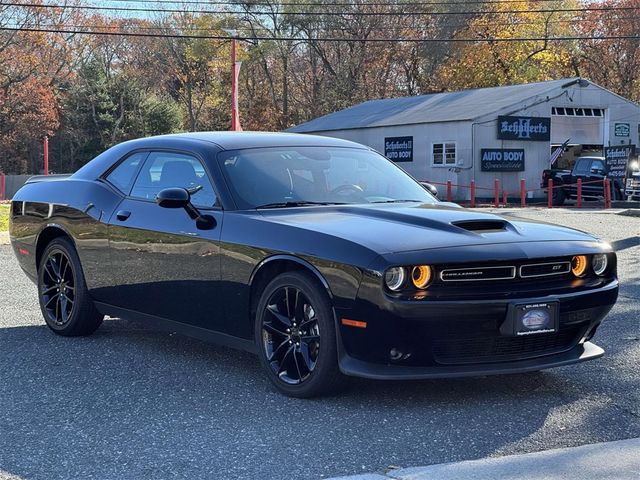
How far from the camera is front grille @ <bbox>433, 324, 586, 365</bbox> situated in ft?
14.9

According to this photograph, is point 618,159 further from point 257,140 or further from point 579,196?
point 257,140

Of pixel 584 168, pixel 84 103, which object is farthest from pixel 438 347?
pixel 84 103

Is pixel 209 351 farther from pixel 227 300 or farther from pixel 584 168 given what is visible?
pixel 584 168

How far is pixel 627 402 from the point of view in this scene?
487cm

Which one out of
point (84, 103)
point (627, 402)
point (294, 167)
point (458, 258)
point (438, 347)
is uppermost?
point (84, 103)

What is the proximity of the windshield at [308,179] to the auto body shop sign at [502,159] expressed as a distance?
87.1ft

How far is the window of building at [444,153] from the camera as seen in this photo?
33.0 m

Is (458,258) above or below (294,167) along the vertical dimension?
below

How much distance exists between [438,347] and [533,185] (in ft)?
97.5

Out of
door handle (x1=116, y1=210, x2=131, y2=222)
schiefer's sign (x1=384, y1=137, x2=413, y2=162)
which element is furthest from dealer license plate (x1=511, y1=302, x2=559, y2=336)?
schiefer's sign (x1=384, y1=137, x2=413, y2=162)

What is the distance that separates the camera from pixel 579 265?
4.92 metres

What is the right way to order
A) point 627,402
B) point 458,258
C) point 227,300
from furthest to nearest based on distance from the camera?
1. point 227,300
2. point 627,402
3. point 458,258

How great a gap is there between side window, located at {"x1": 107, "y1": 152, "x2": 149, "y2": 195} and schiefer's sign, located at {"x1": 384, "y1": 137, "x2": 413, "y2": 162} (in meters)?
28.9

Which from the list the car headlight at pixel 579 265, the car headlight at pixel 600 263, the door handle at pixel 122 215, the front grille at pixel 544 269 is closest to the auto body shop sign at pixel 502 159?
the door handle at pixel 122 215
